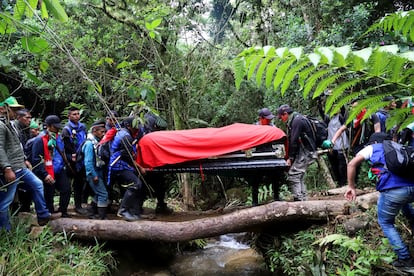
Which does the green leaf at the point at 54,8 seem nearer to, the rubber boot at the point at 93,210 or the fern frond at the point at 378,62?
the fern frond at the point at 378,62

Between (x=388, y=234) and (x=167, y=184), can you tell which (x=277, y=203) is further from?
(x=167, y=184)

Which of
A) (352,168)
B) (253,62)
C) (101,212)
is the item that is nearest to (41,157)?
(101,212)

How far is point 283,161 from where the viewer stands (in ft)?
17.8

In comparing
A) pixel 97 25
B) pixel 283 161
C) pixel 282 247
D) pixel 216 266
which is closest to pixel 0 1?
pixel 283 161

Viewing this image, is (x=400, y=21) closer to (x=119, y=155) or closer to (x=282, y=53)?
(x=282, y=53)

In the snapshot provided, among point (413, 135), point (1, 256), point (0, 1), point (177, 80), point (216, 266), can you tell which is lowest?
point (216, 266)

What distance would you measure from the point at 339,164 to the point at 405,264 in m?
3.41

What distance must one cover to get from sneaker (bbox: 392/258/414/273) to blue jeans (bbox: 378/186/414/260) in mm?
37

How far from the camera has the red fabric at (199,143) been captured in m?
5.39

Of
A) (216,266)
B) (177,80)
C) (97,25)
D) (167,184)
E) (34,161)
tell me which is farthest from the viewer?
(167,184)

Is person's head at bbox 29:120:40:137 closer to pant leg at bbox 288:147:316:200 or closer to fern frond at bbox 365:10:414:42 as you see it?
pant leg at bbox 288:147:316:200

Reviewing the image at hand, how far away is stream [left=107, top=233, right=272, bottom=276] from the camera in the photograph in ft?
19.9

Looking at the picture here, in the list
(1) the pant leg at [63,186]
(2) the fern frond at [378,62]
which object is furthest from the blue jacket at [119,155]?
(2) the fern frond at [378,62]

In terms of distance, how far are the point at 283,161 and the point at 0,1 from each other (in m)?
4.21
